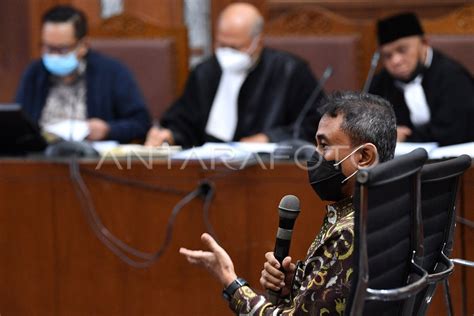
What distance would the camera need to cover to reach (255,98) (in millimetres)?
5059

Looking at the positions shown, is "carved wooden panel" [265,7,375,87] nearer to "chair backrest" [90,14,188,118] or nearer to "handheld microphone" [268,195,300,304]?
"chair backrest" [90,14,188,118]

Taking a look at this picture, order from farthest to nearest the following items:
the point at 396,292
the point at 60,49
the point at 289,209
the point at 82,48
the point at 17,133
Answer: the point at 82,48 < the point at 60,49 < the point at 17,133 < the point at 289,209 < the point at 396,292

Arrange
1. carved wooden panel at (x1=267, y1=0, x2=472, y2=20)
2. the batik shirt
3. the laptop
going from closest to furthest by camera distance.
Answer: the batik shirt
the laptop
carved wooden panel at (x1=267, y1=0, x2=472, y2=20)

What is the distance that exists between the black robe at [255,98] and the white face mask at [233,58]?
83mm

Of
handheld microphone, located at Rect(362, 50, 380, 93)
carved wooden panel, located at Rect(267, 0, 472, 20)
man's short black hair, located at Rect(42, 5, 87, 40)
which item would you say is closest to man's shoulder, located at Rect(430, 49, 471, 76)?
handheld microphone, located at Rect(362, 50, 380, 93)

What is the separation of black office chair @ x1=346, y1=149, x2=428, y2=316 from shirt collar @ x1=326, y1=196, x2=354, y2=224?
0.52 feet

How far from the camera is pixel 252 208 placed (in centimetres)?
376

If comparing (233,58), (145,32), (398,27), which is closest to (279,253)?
(398,27)

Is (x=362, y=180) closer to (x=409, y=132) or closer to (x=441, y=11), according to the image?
(x=409, y=132)

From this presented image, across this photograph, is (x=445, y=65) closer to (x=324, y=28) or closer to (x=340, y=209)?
(x=324, y=28)

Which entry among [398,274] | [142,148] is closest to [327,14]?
[142,148]

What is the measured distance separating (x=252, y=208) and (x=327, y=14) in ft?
5.80

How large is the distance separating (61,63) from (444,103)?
74.1 inches

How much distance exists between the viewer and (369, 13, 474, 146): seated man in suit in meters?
4.62
